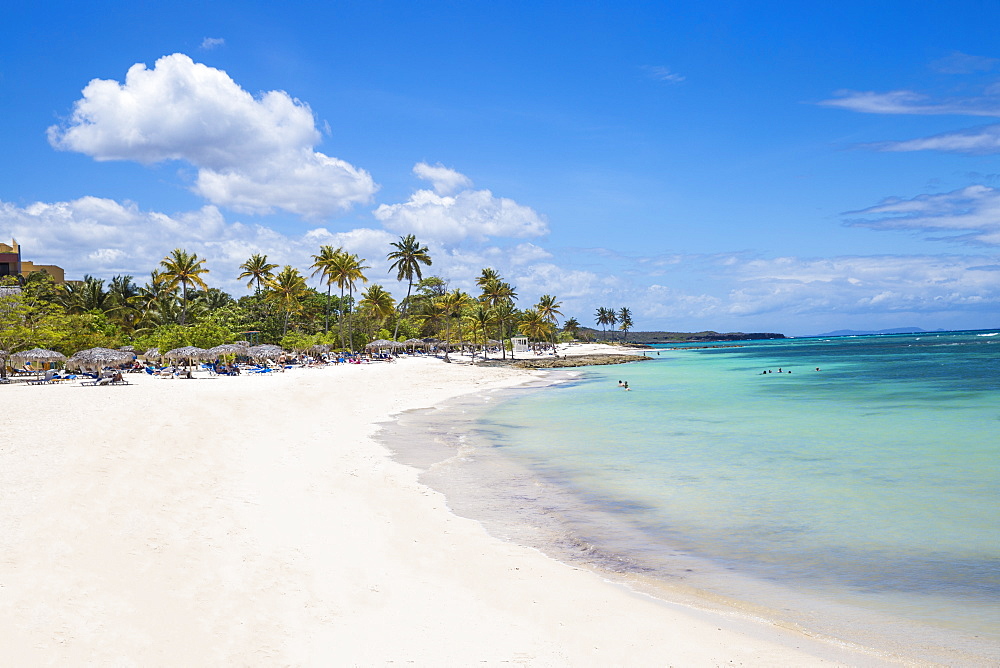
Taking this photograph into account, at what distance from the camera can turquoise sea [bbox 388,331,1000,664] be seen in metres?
7.15

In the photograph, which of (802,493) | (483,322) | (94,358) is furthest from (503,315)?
(802,493)

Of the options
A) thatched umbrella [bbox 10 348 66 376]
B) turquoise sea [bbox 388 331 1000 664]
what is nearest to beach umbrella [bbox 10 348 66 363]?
thatched umbrella [bbox 10 348 66 376]

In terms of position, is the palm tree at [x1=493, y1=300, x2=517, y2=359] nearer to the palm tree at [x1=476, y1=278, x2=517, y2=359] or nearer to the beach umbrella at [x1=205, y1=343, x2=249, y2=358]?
the palm tree at [x1=476, y1=278, x2=517, y2=359]

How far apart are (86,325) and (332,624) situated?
4647 cm

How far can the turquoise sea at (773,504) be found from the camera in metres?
7.15

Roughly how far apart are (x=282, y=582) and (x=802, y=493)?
10449 mm

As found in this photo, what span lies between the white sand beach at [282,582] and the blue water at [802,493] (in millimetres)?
1831

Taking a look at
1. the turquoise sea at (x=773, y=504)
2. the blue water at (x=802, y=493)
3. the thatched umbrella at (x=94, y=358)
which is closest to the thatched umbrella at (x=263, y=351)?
the thatched umbrella at (x=94, y=358)

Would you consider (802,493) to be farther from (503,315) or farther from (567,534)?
(503,315)

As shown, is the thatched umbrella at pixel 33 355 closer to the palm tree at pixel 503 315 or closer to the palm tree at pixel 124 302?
the palm tree at pixel 124 302

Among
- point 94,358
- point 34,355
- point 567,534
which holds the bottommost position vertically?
point 567,534

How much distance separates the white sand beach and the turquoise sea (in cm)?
95

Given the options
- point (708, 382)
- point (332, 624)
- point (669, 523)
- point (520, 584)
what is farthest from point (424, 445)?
point (708, 382)

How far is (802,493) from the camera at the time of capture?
1246 centimetres
